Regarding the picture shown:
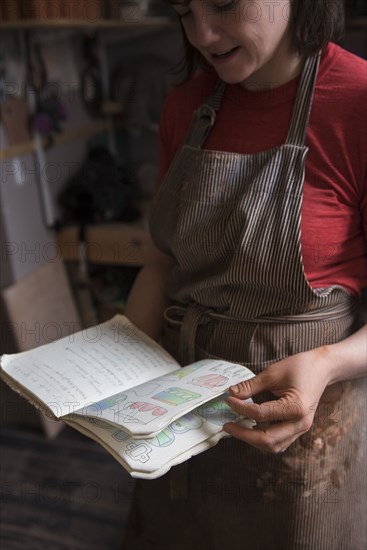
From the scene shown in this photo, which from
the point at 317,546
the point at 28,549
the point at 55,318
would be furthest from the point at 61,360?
the point at 55,318

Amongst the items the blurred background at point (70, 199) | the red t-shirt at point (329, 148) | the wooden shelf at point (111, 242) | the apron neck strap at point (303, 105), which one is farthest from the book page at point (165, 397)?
the wooden shelf at point (111, 242)

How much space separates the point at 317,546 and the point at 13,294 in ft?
4.76

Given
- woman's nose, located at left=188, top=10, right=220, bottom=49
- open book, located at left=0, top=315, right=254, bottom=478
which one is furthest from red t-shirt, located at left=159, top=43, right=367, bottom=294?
open book, located at left=0, top=315, right=254, bottom=478

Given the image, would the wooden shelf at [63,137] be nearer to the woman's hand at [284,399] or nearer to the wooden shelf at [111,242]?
the wooden shelf at [111,242]

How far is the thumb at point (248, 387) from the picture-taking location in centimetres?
74

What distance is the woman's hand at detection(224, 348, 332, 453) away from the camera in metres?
0.72

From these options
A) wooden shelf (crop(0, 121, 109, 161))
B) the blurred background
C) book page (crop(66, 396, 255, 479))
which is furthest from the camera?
wooden shelf (crop(0, 121, 109, 161))

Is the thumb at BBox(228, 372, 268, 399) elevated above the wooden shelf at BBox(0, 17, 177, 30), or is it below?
below

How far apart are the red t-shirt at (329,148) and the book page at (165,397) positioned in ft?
0.63

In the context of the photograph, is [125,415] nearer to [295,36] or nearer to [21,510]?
[295,36]

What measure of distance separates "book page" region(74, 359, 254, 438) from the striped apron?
0.09 meters

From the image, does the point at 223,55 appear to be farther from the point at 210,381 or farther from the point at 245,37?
the point at 210,381

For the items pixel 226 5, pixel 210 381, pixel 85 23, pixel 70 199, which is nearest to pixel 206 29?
pixel 226 5

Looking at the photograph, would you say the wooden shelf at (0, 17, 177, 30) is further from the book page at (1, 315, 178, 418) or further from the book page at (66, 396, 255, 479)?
the book page at (66, 396, 255, 479)
